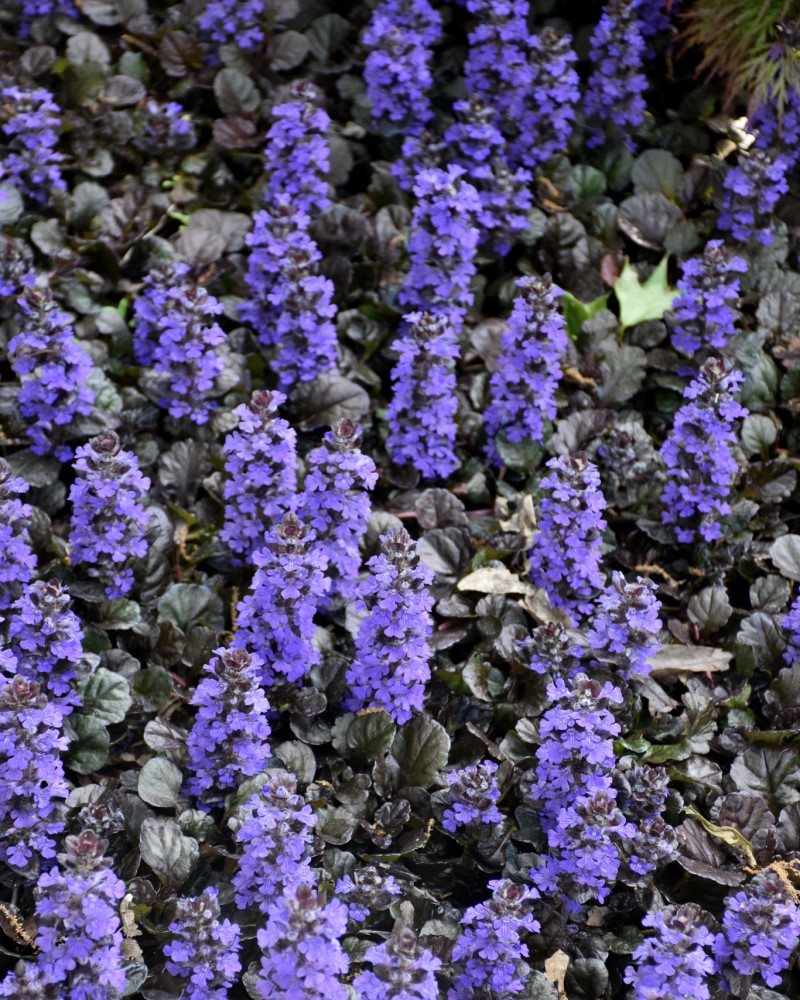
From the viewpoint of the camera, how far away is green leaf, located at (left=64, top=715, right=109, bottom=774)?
436 centimetres

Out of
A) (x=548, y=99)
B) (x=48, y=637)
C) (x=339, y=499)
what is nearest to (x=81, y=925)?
(x=48, y=637)

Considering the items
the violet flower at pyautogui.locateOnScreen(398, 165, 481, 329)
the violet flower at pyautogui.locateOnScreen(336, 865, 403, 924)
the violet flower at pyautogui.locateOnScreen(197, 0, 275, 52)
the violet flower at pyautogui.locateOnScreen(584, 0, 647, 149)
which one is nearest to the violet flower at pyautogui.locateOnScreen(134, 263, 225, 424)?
the violet flower at pyautogui.locateOnScreen(398, 165, 481, 329)

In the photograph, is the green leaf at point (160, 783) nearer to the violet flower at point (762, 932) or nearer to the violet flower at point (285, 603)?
the violet flower at point (285, 603)

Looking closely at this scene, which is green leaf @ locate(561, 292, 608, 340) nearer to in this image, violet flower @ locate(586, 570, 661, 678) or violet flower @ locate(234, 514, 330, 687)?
violet flower @ locate(586, 570, 661, 678)

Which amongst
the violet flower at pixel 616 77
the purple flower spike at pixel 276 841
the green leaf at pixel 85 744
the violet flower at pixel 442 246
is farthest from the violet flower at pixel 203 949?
the violet flower at pixel 616 77

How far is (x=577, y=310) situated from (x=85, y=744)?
3170 millimetres

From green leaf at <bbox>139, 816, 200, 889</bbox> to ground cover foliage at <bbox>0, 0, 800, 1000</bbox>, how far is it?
0.04 ft

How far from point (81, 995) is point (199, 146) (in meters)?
4.73

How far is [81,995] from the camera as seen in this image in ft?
11.7

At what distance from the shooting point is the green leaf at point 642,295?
6.14m

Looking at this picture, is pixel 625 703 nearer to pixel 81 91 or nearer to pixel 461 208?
pixel 461 208

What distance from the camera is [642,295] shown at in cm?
622

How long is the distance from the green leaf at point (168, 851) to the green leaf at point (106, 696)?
1.61 feet

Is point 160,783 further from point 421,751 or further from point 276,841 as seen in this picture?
point 421,751
